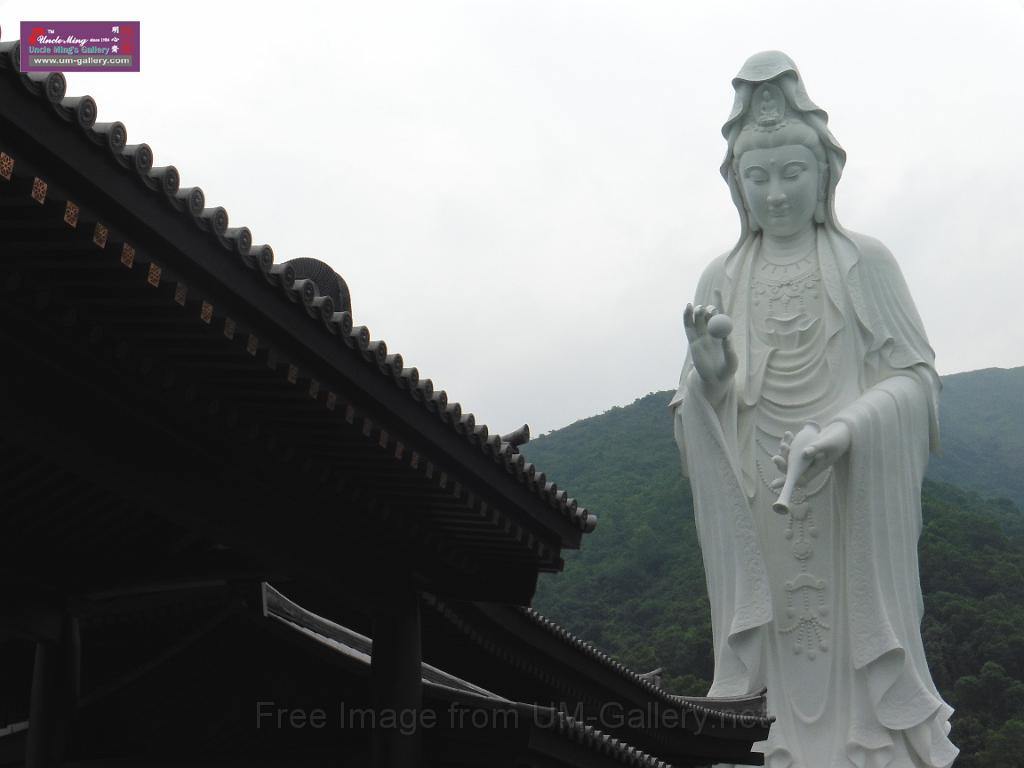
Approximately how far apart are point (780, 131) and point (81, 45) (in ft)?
17.6

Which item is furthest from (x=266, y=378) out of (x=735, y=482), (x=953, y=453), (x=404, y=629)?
(x=953, y=453)

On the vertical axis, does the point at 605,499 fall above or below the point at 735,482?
above

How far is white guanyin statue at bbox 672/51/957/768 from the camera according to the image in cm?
999

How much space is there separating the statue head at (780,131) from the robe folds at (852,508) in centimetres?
48

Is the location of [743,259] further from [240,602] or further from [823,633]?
[240,602]

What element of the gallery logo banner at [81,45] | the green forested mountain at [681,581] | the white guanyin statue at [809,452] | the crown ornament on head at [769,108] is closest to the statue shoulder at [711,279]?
the white guanyin statue at [809,452]

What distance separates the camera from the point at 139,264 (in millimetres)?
3000

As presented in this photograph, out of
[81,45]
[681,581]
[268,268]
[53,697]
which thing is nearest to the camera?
[268,268]

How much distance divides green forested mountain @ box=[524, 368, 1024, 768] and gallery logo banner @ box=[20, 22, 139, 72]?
1085 centimetres

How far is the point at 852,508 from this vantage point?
10.3 metres

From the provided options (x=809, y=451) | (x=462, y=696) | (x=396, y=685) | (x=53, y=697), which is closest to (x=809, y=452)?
(x=809, y=451)

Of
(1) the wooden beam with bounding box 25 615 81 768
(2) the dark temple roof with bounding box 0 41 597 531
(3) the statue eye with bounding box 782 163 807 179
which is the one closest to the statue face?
(3) the statue eye with bounding box 782 163 807 179

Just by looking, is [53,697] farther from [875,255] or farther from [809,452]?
[875,255]

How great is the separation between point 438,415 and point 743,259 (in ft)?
25.1
